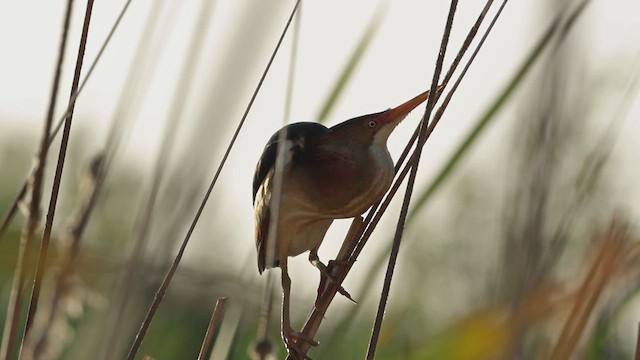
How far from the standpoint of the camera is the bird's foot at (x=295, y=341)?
1.78m

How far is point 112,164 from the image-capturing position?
57.7 inches

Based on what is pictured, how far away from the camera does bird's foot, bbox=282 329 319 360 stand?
1776 millimetres

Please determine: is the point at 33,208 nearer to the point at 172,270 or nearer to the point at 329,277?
the point at 172,270

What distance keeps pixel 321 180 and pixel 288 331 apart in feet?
0.91

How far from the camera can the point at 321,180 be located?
2021mm

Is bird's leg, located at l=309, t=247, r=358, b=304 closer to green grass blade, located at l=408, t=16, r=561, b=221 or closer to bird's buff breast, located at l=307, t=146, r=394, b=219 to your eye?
bird's buff breast, located at l=307, t=146, r=394, b=219

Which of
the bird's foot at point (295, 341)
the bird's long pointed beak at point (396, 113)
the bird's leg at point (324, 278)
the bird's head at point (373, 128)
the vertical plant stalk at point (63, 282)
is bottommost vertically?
the vertical plant stalk at point (63, 282)

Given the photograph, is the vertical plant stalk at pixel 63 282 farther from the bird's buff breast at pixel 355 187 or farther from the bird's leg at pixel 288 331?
the bird's buff breast at pixel 355 187

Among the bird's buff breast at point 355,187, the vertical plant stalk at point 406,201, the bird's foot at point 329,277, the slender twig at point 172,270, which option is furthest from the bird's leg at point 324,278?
the slender twig at point 172,270

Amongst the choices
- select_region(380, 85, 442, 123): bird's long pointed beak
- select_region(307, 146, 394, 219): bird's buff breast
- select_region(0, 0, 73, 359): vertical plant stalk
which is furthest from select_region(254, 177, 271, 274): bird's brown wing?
select_region(0, 0, 73, 359): vertical plant stalk

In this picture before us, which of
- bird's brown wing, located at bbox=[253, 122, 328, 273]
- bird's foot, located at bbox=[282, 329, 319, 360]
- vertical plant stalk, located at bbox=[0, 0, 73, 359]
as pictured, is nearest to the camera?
vertical plant stalk, located at bbox=[0, 0, 73, 359]

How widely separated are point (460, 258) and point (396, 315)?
34.2 ft

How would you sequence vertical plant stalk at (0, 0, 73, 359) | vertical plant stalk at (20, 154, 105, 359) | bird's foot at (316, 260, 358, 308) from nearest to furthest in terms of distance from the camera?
vertical plant stalk at (20, 154, 105, 359) < vertical plant stalk at (0, 0, 73, 359) < bird's foot at (316, 260, 358, 308)

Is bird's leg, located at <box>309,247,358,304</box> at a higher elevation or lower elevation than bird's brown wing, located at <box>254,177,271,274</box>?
lower
